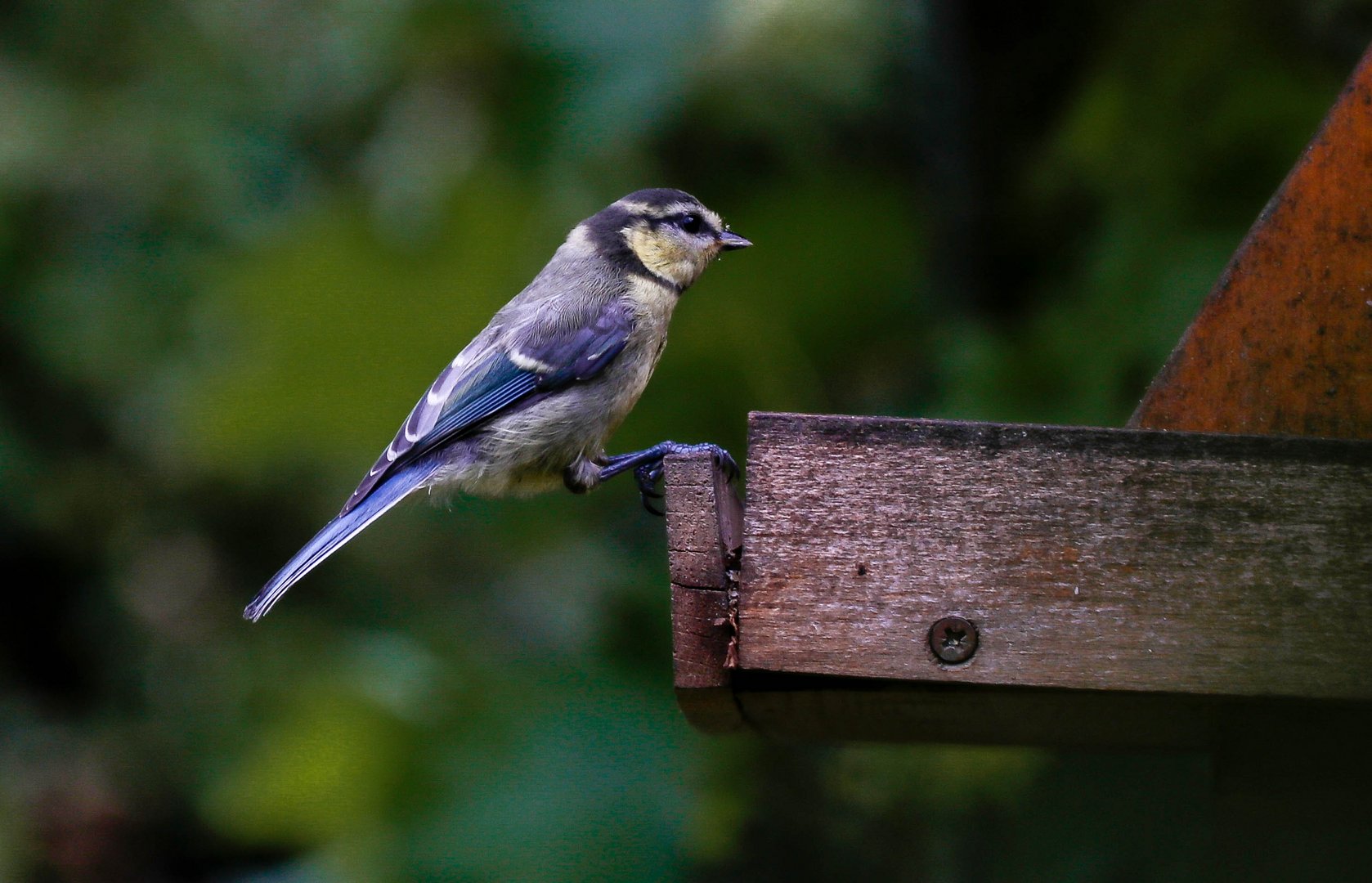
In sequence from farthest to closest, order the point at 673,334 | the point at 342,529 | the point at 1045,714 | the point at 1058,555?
the point at 673,334, the point at 342,529, the point at 1045,714, the point at 1058,555

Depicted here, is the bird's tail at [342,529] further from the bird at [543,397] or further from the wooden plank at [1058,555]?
the wooden plank at [1058,555]

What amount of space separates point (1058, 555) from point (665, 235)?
5.81 ft

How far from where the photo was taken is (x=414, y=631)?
128 inches

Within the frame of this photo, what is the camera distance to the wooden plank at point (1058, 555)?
1483 mm

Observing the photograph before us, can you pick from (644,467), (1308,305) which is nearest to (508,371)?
(644,467)

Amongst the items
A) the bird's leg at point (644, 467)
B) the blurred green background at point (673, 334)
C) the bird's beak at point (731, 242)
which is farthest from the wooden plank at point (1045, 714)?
the bird's beak at point (731, 242)

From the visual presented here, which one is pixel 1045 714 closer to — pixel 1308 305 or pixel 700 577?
pixel 700 577

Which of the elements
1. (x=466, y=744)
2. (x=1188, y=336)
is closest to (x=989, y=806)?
(x=466, y=744)

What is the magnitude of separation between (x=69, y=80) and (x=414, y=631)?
7.84 feet

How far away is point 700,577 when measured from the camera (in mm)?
1666

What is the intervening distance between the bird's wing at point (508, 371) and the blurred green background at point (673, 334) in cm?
13

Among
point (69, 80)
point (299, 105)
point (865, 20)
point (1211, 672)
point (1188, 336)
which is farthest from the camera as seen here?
point (69, 80)

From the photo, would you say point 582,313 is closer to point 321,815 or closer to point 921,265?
point 921,265

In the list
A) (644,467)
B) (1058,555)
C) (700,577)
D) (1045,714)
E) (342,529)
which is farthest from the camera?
(644,467)
